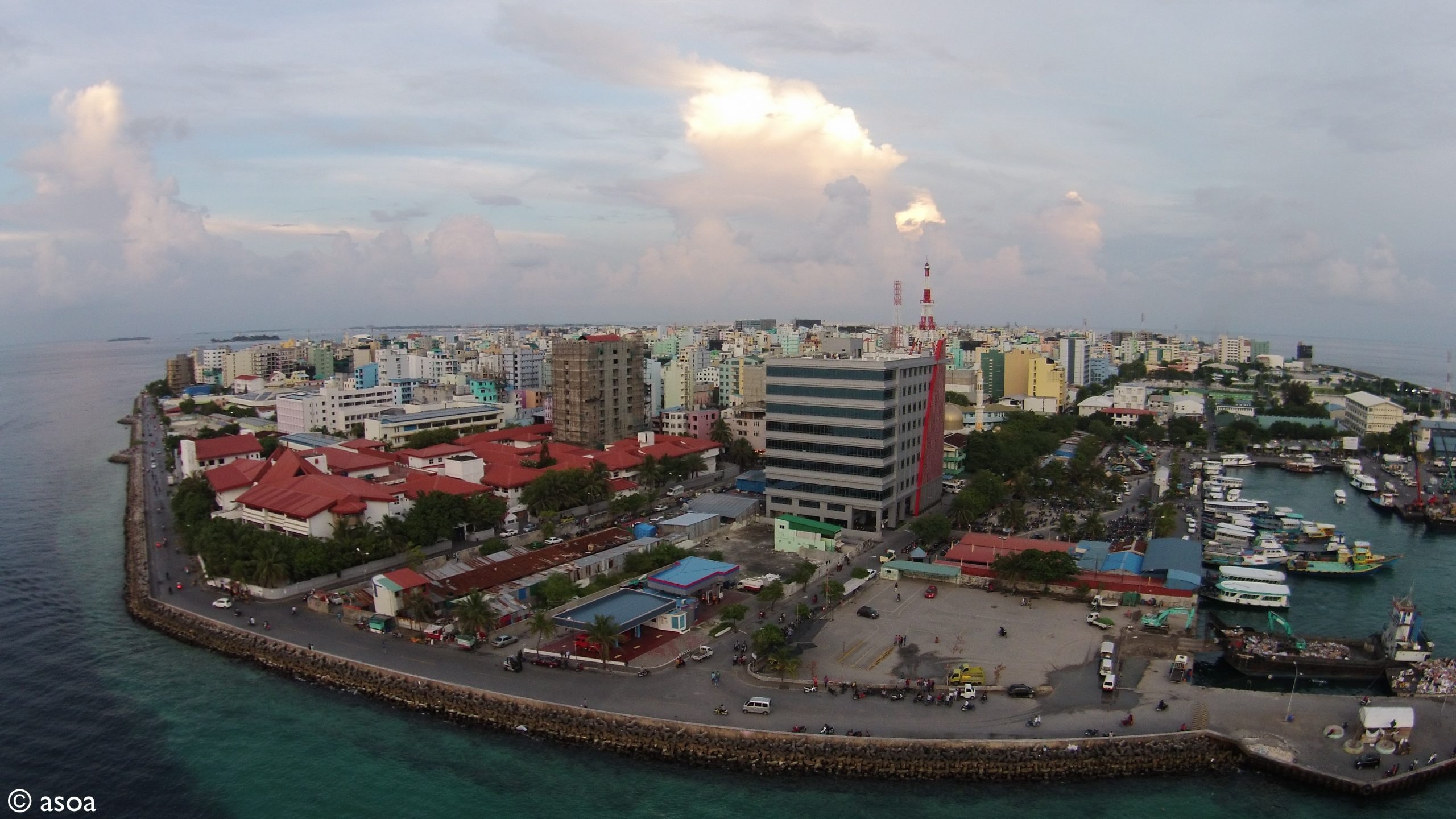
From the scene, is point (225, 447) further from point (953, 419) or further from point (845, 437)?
point (953, 419)

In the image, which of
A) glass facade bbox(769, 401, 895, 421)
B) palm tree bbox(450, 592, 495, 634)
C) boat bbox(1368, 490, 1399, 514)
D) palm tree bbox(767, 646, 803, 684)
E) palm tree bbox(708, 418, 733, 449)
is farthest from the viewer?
palm tree bbox(708, 418, 733, 449)

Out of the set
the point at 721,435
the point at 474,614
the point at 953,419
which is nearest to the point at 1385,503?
the point at 953,419

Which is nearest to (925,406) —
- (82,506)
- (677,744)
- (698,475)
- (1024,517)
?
(1024,517)

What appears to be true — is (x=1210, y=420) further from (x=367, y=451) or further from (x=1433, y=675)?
(x=367, y=451)

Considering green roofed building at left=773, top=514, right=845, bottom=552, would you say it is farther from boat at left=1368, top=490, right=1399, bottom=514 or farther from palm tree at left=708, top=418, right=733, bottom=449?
boat at left=1368, top=490, right=1399, bottom=514

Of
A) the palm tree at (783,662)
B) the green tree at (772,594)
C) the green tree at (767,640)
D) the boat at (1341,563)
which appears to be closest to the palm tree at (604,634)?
the green tree at (767,640)

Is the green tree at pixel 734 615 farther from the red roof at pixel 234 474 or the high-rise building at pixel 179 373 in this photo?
the high-rise building at pixel 179 373

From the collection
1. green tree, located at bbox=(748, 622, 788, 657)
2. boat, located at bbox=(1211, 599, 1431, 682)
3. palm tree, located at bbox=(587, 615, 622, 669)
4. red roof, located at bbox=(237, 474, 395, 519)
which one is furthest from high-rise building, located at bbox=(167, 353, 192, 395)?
boat, located at bbox=(1211, 599, 1431, 682)
